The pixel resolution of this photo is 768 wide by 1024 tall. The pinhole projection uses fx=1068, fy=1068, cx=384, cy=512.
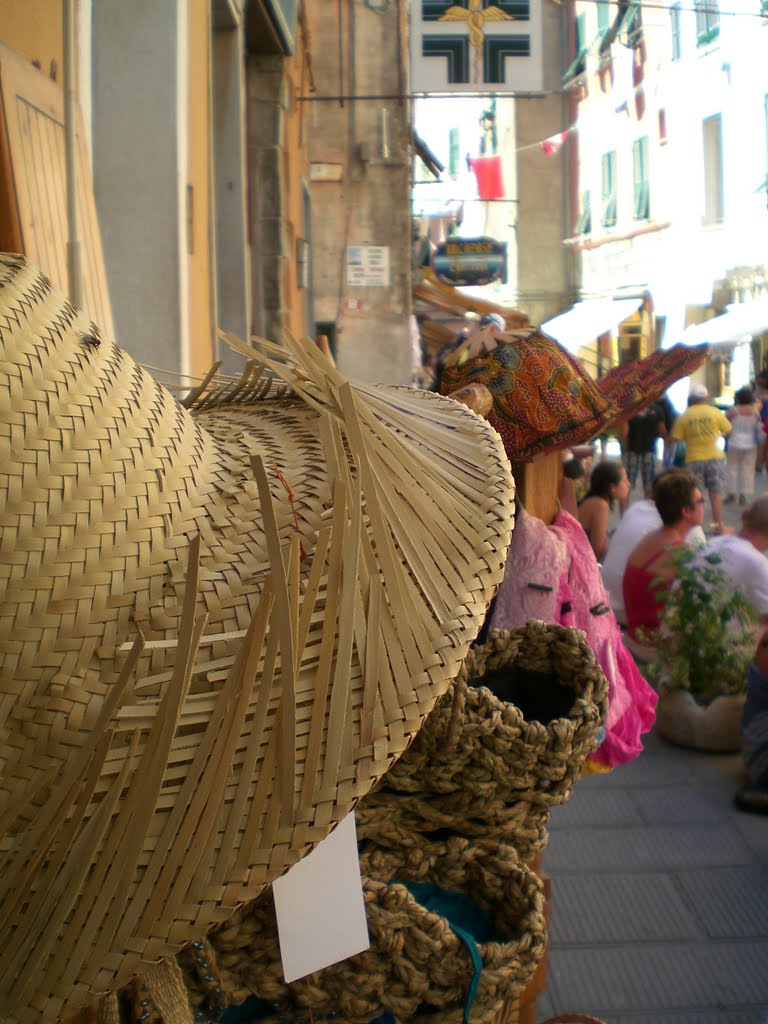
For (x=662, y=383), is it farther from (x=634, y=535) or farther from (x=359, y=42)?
(x=359, y=42)

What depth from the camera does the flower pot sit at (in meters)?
4.89

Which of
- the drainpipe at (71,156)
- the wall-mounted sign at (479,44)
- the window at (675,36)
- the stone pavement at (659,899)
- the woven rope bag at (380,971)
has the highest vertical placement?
the window at (675,36)

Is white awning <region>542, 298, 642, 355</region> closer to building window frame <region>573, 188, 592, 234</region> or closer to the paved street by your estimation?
the paved street

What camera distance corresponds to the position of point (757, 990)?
118 inches

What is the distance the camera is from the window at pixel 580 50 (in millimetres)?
26047

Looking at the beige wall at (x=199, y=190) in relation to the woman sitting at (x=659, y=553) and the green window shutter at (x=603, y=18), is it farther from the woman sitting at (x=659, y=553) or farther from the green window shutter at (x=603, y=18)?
the green window shutter at (x=603, y=18)

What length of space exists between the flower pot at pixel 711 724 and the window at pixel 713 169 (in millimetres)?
18286

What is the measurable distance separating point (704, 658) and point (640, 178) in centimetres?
2118

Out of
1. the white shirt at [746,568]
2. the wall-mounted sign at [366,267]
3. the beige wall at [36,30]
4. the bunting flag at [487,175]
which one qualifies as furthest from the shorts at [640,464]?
the bunting flag at [487,175]

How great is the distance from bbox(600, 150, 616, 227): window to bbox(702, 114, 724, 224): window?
4.35 meters

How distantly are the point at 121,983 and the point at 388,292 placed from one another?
12.2 metres

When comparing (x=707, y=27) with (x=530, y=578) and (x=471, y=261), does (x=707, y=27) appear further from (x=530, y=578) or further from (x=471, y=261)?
(x=530, y=578)

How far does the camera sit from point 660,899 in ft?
11.5

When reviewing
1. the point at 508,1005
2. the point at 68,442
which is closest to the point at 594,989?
the point at 508,1005
